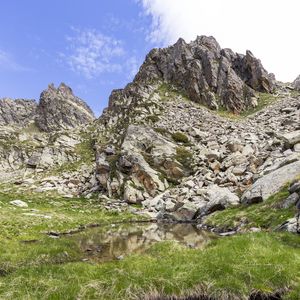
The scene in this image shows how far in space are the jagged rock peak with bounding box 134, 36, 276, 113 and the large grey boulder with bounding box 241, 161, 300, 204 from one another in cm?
6687

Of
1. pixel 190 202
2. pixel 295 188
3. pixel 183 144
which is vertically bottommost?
pixel 190 202

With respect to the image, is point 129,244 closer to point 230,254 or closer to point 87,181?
point 230,254

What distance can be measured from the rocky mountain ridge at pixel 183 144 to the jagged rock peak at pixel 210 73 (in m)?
0.36

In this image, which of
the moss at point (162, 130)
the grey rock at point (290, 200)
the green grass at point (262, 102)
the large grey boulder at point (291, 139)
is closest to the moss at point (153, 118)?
the moss at point (162, 130)

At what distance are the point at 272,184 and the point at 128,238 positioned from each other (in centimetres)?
1649

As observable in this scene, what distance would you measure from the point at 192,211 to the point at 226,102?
67.1 m

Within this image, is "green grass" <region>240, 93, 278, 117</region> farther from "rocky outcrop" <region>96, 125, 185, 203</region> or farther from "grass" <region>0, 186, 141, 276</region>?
"grass" <region>0, 186, 141, 276</region>

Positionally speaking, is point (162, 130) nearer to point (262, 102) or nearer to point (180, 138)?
point (180, 138)

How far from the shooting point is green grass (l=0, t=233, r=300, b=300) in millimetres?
14008

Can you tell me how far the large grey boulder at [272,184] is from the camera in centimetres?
3588

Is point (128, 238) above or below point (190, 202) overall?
below

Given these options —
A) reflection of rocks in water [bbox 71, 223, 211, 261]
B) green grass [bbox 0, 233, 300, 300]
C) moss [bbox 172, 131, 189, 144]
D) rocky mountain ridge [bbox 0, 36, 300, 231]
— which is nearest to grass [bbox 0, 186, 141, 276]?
reflection of rocks in water [bbox 71, 223, 211, 261]

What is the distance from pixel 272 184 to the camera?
37.1 metres

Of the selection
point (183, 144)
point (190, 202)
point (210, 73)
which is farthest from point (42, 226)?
point (210, 73)
